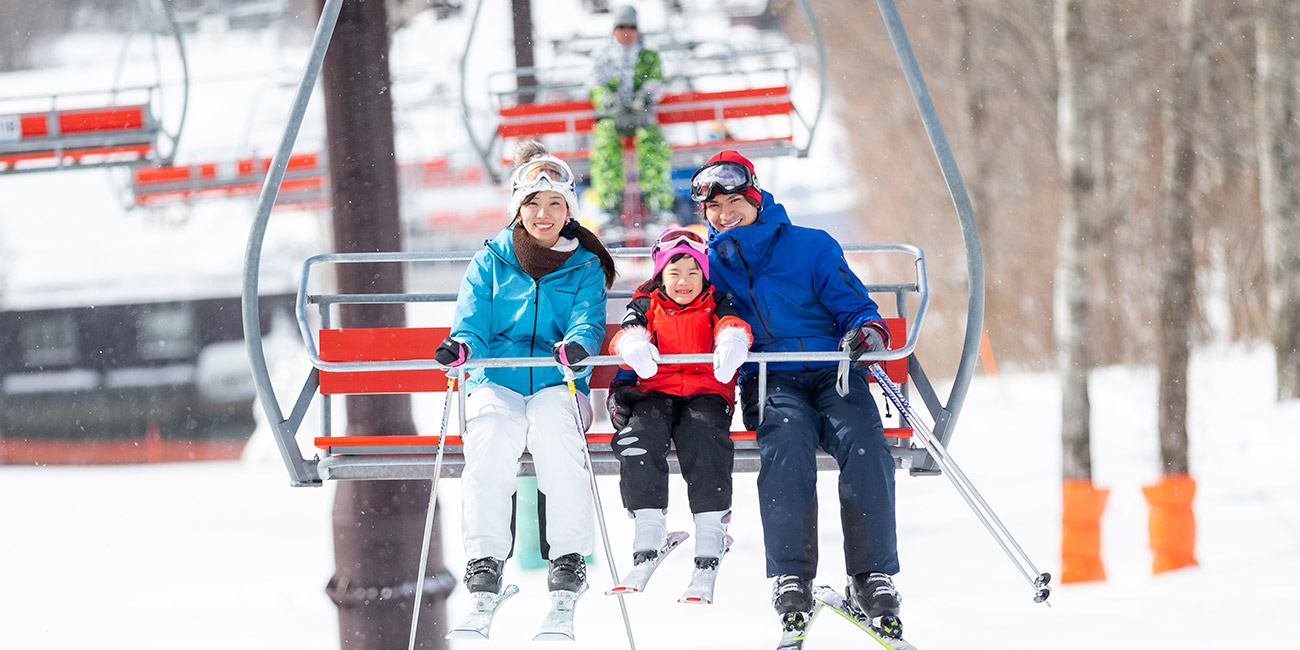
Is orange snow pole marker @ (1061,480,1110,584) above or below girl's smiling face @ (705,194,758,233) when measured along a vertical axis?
below

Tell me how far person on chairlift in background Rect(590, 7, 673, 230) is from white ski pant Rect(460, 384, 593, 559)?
3.75m

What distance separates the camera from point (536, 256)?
3.54 m

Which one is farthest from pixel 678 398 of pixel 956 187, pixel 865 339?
pixel 956 187

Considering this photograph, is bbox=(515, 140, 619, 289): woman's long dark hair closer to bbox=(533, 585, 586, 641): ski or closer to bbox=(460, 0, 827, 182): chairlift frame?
bbox=(533, 585, 586, 641): ski

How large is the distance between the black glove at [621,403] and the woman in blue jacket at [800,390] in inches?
13.8

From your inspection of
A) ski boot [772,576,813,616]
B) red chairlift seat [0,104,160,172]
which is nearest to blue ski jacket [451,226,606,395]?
ski boot [772,576,813,616]

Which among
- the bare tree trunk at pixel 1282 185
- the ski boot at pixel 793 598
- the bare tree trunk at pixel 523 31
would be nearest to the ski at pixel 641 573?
the ski boot at pixel 793 598

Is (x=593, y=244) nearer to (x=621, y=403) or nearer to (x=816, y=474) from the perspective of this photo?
(x=621, y=403)

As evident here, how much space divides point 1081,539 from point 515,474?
210 inches

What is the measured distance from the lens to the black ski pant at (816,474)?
3.12 metres

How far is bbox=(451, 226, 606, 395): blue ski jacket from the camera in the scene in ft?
11.4

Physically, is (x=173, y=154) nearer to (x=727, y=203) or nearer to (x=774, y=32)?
(x=727, y=203)

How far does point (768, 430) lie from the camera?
10.8ft

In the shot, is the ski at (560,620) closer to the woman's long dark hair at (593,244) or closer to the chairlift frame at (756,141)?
the woman's long dark hair at (593,244)
